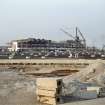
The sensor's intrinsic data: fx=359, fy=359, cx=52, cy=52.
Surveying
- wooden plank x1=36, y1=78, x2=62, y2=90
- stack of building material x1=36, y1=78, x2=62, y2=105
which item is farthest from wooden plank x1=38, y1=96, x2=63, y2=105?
wooden plank x1=36, y1=78, x2=62, y2=90

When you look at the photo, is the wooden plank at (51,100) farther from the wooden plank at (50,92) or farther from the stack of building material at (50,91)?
the wooden plank at (50,92)

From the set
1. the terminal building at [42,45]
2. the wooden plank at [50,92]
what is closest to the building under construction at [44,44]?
the terminal building at [42,45]

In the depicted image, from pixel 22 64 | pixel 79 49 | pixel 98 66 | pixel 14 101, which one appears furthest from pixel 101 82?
pixel 79 49

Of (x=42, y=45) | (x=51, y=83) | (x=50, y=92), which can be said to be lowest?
(x=50, y=92)

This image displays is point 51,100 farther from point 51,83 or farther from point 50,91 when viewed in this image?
point 51,83

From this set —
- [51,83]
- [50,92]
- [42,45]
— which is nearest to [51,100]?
[50,92]

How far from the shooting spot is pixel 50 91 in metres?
15.0

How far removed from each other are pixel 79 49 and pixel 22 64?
84.1 meters

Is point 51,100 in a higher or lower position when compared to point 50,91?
lower

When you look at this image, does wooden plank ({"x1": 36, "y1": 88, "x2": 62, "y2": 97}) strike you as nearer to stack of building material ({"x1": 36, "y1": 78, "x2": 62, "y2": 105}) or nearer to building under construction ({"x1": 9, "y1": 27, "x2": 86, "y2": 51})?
stack of building material ({"x1": 36, "y1": 78, "x2": 62, "y2": 105})

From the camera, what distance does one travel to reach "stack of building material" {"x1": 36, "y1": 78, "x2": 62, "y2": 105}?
14.8 metres

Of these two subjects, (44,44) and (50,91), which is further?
(44,44)

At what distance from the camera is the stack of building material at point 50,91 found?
1480 cm

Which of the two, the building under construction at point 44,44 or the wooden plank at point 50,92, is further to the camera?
the building under construction at point 44,44
